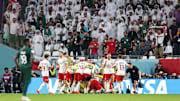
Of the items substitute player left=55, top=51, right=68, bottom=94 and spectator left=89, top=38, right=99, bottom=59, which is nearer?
substitute player left=55, top=51, right=68, bottom=94

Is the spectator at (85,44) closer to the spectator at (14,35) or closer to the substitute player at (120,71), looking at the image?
the substitute player at (120,71)

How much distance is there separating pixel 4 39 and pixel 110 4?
7.08 m

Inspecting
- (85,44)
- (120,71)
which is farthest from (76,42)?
(120,71)

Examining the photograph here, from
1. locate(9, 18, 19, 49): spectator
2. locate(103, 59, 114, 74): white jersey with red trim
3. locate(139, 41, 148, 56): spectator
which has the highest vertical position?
locate(9, 18, 19, 49): spectator

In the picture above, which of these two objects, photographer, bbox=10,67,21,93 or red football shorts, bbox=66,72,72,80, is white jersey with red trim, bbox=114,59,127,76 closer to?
red football shorts, bbox=66,72,72,80

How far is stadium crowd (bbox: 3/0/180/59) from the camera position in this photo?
2848 centimetres

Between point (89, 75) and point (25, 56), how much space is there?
9451 mm

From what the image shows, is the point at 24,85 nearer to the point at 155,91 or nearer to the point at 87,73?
→ the point at 87,73

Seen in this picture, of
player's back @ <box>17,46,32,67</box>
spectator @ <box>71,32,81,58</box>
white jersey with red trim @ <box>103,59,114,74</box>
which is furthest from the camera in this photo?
spectator @ <box>71,32,81,58</box>

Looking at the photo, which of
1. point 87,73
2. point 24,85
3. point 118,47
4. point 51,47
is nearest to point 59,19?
point 51,47

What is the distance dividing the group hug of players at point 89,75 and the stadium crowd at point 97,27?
2680 millimetres

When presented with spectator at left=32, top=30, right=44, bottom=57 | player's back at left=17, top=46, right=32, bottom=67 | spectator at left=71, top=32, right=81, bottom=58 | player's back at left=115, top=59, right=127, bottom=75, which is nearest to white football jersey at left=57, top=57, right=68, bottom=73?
player's back at left=115, top=59, right=127, bottom=75

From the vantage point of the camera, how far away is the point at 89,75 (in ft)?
82.7

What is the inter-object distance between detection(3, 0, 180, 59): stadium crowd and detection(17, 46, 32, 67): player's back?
40.5ft
